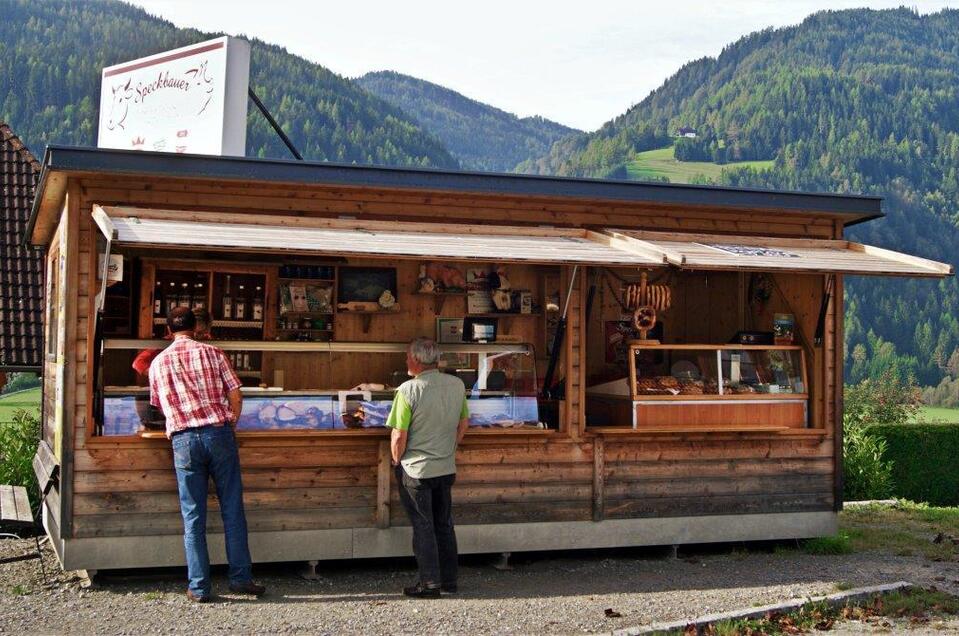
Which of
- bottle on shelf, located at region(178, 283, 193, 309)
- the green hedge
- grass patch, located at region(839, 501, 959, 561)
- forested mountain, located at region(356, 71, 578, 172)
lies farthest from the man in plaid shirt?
forested mountain, located at region(356, 71, 578, 172)

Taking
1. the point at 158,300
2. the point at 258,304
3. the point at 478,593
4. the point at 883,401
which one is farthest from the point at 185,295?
the point at 883,401

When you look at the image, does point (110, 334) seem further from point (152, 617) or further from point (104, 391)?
point (152, 617)

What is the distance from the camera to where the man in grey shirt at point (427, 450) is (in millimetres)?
8234

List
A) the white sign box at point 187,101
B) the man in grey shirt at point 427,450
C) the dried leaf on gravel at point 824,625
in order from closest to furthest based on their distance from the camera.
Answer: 1. the dried leaf on gravel at point 824,625
2. the man in grey shirt at point 427,450
3. the white sign box at point 187,101

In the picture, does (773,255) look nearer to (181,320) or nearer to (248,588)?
(181,320)

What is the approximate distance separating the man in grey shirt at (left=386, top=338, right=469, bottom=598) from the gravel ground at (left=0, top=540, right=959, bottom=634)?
1.18 feet

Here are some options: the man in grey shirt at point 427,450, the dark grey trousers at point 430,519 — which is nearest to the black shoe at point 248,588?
the man in grey shirt at point 427,450

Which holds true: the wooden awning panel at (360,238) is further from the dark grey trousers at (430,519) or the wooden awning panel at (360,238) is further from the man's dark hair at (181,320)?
the dark grey trousers at (430,519)

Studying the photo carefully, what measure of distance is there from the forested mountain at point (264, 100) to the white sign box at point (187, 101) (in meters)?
67.1

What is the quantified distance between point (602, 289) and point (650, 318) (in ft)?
4.33

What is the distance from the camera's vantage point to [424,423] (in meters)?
8.25

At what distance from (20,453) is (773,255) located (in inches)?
308

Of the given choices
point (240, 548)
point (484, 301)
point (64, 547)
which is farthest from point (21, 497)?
point (484, 301)

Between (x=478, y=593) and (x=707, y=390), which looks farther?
(x=707, y=390)
